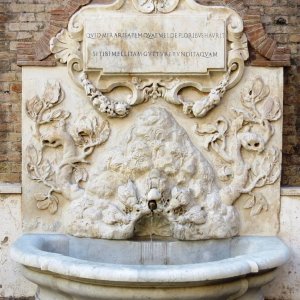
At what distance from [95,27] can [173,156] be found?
122 cm

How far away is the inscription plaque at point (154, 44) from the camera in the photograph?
4.99 metres

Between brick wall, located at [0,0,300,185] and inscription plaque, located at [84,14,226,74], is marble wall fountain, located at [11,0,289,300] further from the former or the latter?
brick wall, located at [0,0,300,185]

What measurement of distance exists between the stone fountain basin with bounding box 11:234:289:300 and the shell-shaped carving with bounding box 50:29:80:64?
145 centimetres

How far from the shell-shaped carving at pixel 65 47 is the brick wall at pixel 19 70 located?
0.32 metres

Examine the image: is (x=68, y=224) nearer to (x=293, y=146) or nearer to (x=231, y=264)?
(x=231, y=264)

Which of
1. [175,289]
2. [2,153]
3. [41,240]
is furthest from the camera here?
[2,153]

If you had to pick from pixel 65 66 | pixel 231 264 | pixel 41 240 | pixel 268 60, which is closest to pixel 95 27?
pixel 65 66

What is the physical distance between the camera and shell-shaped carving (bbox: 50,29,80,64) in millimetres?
5012

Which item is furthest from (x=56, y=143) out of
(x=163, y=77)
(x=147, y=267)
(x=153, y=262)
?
(x=147, y=267)

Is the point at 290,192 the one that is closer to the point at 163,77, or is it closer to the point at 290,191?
the point at 290,191

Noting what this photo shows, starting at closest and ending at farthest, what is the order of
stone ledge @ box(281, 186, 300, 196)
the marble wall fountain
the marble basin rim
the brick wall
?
the marble basin rim → the marble wall fountain → stone ledge @ box(281, 186, 300, 196) → the brick wall

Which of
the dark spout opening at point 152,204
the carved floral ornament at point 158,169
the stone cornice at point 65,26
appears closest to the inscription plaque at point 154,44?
the stone cornice at point 65,26

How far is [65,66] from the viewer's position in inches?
199

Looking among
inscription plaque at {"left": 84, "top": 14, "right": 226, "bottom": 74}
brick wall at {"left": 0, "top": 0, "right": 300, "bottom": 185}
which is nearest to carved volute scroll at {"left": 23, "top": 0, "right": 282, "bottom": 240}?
inscription plaque at {"left": 84, "top": 14, "right": 226, "bottom": 74}
